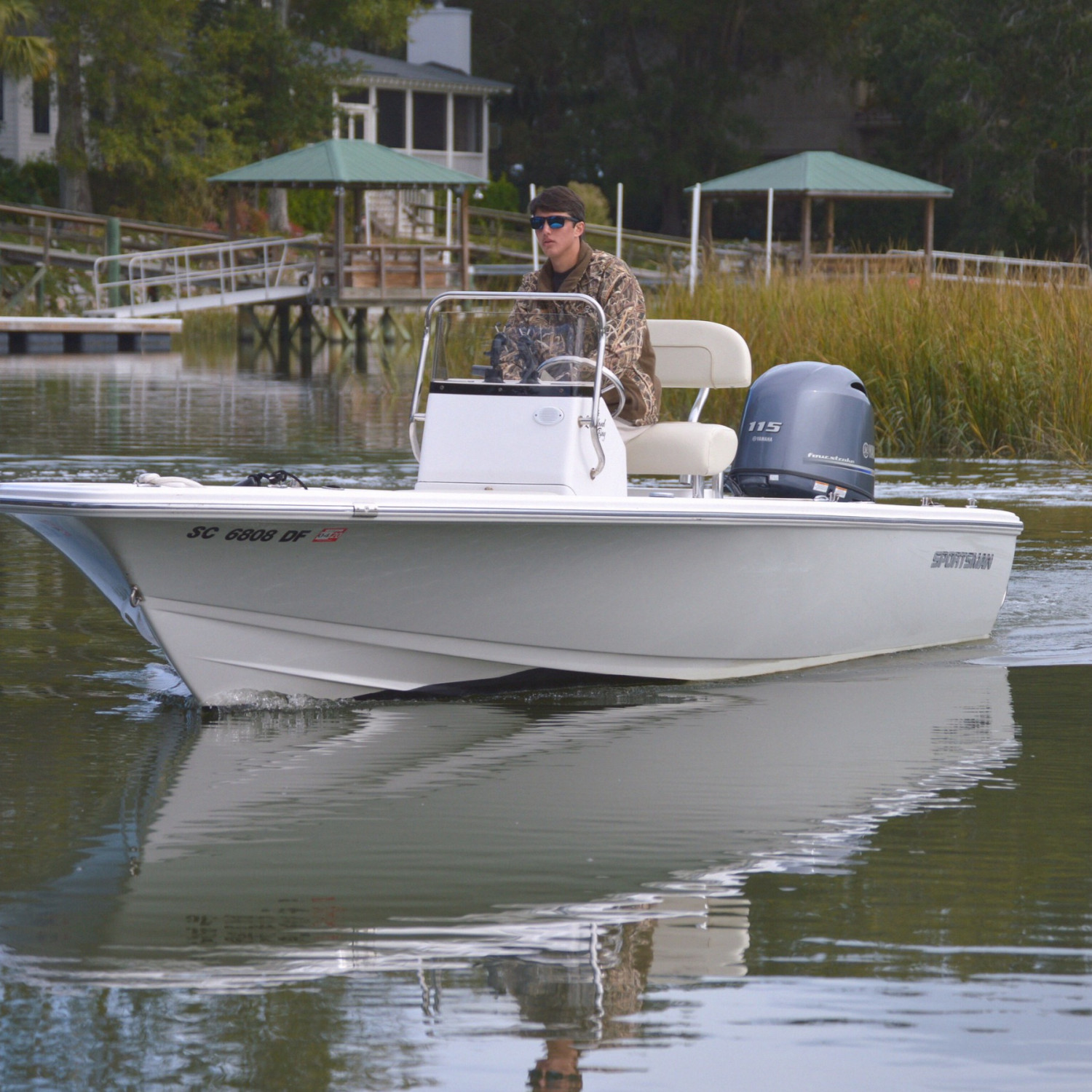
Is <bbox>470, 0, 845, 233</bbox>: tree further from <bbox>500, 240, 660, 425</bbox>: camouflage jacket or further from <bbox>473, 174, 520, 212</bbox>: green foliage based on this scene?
<bbox>500, 240, 660, 425</bbox>: camouflage jacket

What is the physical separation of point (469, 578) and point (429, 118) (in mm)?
46394

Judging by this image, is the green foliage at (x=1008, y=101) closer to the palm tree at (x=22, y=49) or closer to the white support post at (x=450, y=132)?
the white support post at (x=450, y=132)

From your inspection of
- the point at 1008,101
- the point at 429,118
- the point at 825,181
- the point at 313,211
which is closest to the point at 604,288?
the point at 825,181

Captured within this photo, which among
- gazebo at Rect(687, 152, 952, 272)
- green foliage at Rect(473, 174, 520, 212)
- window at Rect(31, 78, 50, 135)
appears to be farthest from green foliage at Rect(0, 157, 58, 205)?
gazebo at Rect(687, 152, 952, 272)

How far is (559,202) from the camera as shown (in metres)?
6.60

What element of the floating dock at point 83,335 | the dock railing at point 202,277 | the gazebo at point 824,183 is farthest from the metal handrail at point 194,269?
the gazebo at point 824,183

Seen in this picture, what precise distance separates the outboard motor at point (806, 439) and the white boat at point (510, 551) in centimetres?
9

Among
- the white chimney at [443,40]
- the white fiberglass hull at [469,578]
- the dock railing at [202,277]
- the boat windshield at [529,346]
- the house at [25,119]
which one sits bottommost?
the white fiberglass hull at [469,578]

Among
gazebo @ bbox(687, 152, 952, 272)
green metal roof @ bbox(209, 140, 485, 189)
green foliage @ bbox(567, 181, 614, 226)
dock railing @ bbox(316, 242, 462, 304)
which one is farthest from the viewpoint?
green foliage @ bbox(567, 181, 614, 226)

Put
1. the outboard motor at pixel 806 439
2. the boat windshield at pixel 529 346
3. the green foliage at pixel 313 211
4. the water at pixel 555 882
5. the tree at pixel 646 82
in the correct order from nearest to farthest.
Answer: the water at pixel 555 882
the boat windshield at pixel 529 346
the outboard motor at pixel 806 439
the green foliage at pixel 313 211
the tree at pixel 646 82

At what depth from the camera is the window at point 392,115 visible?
165 ft

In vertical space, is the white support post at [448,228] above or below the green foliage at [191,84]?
below

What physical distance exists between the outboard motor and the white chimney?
1859 inches

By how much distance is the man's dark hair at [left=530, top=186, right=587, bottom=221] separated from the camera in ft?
21.6
